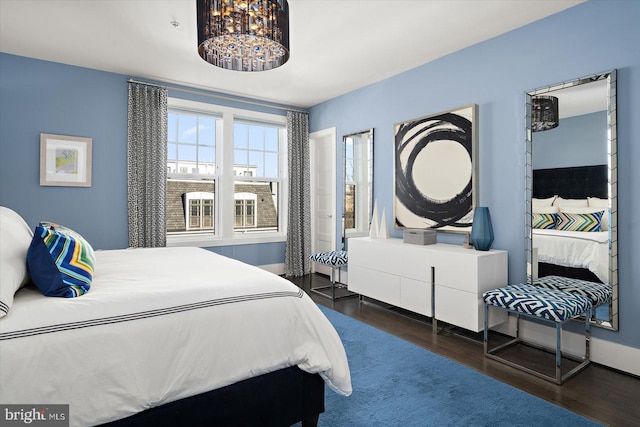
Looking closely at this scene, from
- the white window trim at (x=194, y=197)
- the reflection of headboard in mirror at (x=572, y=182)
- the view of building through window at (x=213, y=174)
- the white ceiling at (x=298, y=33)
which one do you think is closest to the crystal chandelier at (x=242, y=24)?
the white ceiling at (x=298, y=33)

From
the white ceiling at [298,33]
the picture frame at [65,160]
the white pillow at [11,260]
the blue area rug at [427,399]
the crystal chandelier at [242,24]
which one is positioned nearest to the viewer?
the white pillow at [11,260]

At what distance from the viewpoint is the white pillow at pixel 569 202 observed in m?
2.63

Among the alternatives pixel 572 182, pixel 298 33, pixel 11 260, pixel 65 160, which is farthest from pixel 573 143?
pixel 65 160

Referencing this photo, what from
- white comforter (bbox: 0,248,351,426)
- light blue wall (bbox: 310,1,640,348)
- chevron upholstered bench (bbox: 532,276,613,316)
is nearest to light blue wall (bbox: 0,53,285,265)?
white comforter (bbox: 0,248,351,426)

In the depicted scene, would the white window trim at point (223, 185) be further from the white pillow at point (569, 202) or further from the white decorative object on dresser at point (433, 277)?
the white pillow at point (569, 202)

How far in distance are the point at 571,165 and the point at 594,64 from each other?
729mm

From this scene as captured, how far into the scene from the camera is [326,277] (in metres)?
5.37

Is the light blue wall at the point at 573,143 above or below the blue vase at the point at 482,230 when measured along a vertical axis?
above

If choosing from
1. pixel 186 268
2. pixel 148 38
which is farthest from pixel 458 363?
pixel 148 38

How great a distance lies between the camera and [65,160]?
3906mm

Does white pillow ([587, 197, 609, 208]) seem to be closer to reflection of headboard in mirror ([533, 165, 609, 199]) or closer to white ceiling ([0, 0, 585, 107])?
reflection of headboard in mirror ([533, 165, 609, 199])

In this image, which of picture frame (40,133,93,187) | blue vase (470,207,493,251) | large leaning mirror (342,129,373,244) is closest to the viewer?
blue vase (470,207,493,251)

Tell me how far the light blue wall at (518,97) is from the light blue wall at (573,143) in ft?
0.36

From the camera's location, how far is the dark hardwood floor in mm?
1979
